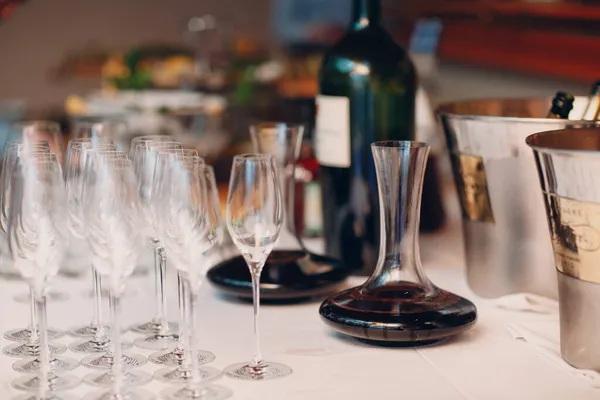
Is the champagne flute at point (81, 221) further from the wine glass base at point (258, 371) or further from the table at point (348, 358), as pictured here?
the wine glass base at point (258, 371)

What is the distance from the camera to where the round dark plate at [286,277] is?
132cm

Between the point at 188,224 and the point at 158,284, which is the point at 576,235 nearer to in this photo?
the point at 188,224

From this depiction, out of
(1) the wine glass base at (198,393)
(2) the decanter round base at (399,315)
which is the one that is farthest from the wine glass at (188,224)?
(2) the decanter round base at (399,315)

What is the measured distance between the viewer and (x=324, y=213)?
153 centimetres

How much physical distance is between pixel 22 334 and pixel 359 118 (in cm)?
58

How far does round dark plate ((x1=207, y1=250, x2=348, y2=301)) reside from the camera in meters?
1.32

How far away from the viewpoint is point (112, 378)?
1.04 metres

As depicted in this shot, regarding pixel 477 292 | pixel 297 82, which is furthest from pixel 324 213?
pixel 297 82

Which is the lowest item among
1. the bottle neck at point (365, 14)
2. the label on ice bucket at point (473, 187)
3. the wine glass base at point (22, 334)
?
the wine glass base at point (22, 334)

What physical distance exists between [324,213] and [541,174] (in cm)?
56

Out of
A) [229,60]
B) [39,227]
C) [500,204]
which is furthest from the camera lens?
[229,60]

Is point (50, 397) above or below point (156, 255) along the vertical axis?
below

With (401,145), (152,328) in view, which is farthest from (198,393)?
(401,145)

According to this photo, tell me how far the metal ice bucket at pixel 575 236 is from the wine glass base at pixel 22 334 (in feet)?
1.98
